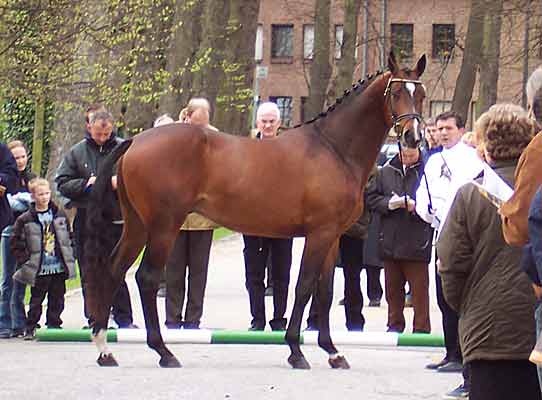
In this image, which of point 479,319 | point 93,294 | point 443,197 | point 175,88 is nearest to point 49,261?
point 93,294

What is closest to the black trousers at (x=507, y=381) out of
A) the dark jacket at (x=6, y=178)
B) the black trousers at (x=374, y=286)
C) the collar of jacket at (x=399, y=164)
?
the collar of jacket at (x=399, y=164)

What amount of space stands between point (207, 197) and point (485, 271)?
16.3 feet

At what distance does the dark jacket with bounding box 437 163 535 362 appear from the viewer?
6.89 meters

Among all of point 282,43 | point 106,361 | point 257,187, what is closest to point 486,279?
point 257,187

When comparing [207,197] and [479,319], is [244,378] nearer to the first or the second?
[207,197]

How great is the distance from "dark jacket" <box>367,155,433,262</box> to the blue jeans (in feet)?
11.8

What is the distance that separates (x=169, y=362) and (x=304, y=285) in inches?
52.0

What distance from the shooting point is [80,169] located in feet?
43.8

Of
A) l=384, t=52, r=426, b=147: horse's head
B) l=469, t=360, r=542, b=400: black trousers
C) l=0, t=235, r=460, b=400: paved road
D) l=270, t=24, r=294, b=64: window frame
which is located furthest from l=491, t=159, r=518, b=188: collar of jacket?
l=270, t=24, r=294, b=64: window frame

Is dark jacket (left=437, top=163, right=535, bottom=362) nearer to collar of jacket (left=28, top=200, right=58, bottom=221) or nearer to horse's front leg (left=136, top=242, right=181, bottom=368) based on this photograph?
horse's front leg (left=136, top=242, right=181, bottom=368)

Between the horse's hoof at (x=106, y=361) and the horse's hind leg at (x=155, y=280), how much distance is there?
1.12 feet

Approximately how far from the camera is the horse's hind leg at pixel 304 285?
11500 millimetres

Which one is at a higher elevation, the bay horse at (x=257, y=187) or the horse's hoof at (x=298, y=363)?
the bay horse at (x=257, y=187)

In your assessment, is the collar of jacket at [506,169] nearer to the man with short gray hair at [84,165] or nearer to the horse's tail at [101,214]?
the horse's tail at [101,214]
